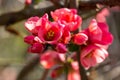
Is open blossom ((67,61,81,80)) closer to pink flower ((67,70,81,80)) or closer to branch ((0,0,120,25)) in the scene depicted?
pink flower ((67,70,81,80))

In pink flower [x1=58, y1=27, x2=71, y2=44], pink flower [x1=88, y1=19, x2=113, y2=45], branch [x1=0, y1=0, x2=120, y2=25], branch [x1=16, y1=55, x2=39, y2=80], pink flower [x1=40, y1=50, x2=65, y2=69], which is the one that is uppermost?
pink flower [x1=58, y1=27, x2=71, y2=44]

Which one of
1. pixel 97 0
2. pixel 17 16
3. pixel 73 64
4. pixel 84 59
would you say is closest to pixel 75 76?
pixel 73 64

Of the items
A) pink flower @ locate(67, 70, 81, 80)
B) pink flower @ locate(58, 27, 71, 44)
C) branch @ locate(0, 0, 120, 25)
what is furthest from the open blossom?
pink flower @ locate(58, 27, 71, 44)

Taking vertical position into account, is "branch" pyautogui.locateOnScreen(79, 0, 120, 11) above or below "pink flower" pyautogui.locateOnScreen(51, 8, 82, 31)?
below

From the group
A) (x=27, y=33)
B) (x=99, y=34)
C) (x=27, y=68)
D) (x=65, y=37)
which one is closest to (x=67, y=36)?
(x=65, y=37)

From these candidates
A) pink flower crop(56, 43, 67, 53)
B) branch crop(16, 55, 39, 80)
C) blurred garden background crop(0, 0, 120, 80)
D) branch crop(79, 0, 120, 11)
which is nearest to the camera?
pink flower crop(56, 43, 67, 53)

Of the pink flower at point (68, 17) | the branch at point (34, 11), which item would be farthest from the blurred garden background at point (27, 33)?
the pink flower at point (68, 17)

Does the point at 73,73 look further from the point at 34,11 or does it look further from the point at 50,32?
the point at 50,32

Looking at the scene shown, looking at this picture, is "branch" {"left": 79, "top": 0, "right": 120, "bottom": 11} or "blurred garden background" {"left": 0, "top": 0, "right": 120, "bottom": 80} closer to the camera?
"branch" {"left": 79, "top": 0, "right": 120, "bottom": 11}
